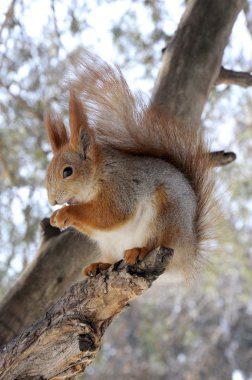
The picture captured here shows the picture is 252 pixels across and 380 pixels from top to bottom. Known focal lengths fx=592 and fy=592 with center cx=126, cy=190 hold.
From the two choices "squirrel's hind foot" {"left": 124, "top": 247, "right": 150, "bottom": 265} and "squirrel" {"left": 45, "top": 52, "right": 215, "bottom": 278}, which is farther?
"squirrel" {"left": 45, "top": 52, "right": 215, "bottom": 278}

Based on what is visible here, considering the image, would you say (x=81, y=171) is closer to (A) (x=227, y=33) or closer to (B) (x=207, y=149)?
(B) (x=207, y=149)

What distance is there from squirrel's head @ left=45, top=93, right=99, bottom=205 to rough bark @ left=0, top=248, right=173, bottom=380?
33 cm

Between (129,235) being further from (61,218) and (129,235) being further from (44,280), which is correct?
(44,280)

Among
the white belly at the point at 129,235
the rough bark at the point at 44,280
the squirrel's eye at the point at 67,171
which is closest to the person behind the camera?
the white belly at the point at 129,235

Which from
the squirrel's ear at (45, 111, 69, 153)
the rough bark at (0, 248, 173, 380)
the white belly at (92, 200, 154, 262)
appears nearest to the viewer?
the rough bark at (0, 248, 173, 380)

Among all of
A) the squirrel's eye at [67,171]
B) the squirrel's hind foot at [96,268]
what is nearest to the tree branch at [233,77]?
the squirrel's eye at [67,171]

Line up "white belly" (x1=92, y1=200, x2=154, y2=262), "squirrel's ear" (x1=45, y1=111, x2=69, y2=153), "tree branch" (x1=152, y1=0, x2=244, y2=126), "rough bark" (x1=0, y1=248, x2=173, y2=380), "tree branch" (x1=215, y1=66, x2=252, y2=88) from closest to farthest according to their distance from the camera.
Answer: "rough bark" (x1=0, y1=248, x2=173, y2=380), "white belly" (x1=92, y1=200, x2=154, y2=262), "squirrel's ear" (x1=45, y1=111, x2=69, y2=153), "tree branch" (x1=152, y1=0, x2=244, y2=126), "tree branch" (x1=215, y1=66, x2=252, y2=88)

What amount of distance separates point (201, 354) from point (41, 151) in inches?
163

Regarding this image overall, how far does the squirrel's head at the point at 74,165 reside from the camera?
1.89 m

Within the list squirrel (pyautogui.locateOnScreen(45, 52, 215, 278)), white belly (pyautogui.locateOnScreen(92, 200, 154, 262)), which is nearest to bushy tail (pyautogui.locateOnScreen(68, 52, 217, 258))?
squirrel (pyautogui.locateOnScreen(45, 52, 215, 278))

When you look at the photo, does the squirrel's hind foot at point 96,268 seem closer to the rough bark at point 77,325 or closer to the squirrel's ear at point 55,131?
the rough bark at point 77,325

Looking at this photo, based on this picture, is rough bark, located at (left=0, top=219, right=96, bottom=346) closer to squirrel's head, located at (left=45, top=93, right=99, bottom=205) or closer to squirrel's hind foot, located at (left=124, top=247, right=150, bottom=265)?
squirrel's head, located at (left=45, top=93, right=99, bottom=205)

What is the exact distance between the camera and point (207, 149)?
216cm

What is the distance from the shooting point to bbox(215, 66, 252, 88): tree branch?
2816 millimetres
